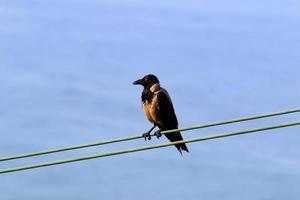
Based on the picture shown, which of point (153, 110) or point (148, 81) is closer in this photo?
point (153, 110)

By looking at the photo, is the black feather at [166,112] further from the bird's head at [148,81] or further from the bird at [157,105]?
the bird's head at [148,81]

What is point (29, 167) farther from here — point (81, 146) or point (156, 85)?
point (156, 85)

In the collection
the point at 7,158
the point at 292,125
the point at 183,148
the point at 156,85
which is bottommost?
the point at 292,125

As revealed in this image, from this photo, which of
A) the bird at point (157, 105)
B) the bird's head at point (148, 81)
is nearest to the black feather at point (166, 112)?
the bird at point (157, 105)

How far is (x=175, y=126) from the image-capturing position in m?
14.2

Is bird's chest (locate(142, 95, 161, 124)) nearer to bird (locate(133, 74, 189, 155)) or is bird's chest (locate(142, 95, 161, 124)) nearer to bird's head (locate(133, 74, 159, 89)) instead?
bird (locate(133, 74, 189, 155))

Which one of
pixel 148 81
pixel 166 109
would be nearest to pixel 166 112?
pixel 166 109

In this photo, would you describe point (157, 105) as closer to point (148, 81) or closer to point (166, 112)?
point (166, 112)

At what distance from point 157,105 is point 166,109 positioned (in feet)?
0.62

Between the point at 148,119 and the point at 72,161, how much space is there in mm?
5391

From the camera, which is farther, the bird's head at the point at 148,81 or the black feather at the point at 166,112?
the bird's head at the point at 148,81

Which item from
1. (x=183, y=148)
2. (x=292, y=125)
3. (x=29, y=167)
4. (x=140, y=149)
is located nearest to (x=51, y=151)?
(x=29, y=167)

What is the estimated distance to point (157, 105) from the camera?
13.7 meters

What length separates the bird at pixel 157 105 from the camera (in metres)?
13.7
